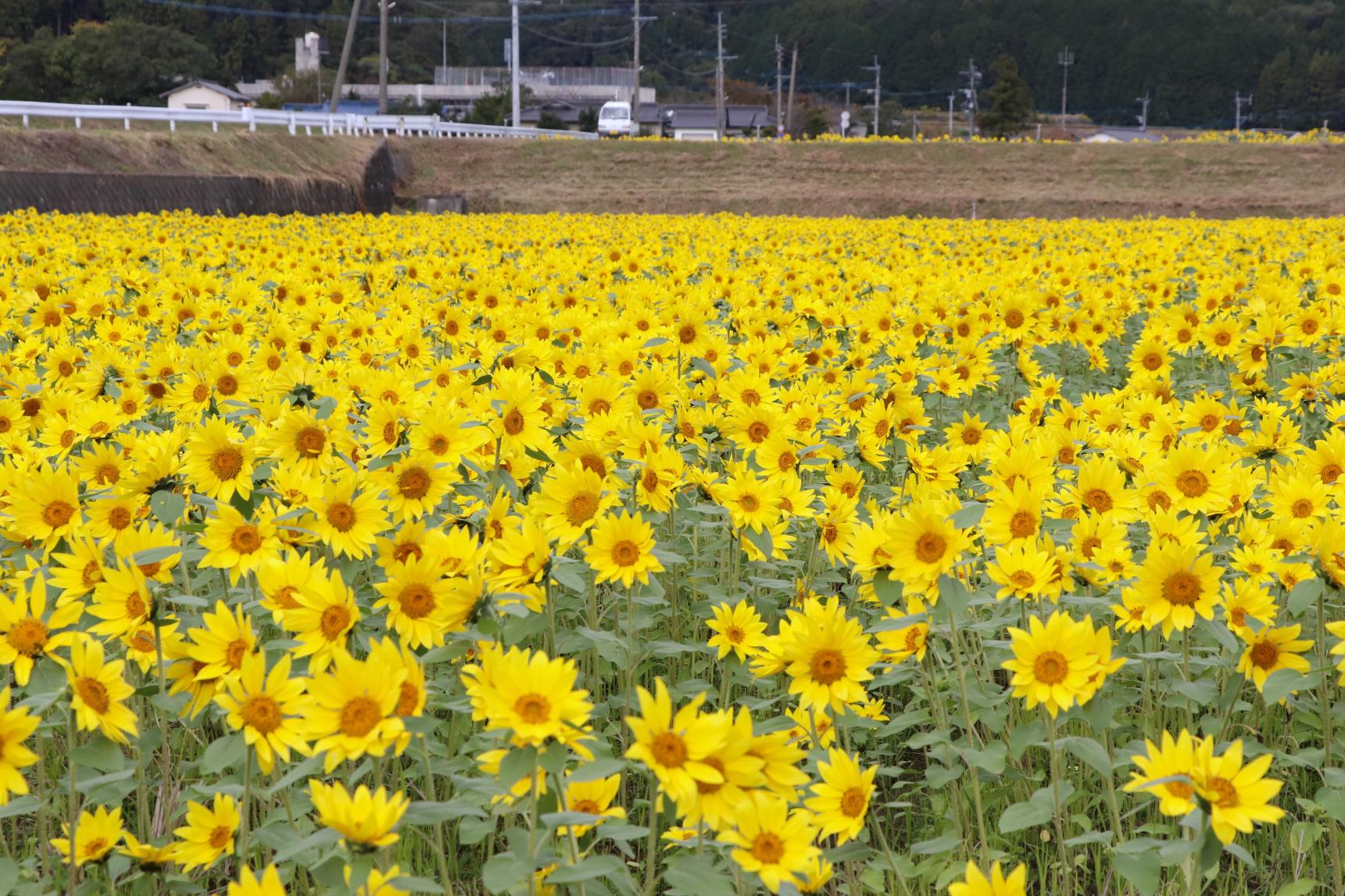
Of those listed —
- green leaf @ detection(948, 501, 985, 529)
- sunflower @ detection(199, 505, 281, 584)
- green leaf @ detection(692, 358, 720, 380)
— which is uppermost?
green leaf @ detection(692, 358, 720, 380)

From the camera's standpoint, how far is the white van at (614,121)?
171ft

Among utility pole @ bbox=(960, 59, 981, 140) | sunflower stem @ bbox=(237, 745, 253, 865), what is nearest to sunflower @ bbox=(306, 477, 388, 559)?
sunflower stem @ bbox=(237, 745, 253, 865)

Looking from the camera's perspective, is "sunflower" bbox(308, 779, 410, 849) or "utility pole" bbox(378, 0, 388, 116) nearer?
"sunflower" bbox(308, 779, 410, 849)

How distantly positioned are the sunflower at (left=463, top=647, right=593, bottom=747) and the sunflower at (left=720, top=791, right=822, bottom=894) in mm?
277

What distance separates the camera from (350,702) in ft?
Result: 5.89

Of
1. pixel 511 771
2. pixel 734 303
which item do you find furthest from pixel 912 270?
pixel 511 771

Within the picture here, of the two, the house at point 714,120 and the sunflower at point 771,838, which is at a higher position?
the house at point 714,120

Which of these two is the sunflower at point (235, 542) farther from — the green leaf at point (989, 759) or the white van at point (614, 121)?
the white van at point (614, 121)

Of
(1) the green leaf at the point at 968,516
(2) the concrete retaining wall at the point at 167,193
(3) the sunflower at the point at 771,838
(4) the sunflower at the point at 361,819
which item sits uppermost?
(2) the concrete retaining wall at the point at 167,193

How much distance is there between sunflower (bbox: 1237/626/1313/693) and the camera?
7.94ft

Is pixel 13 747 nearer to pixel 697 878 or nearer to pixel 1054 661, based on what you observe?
pixel 697 878

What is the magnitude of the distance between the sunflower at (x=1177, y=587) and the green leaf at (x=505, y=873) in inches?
51.9

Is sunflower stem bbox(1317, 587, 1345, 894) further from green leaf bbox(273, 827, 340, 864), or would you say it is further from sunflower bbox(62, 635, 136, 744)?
sunflower bbox(62, 635, 136, 744)

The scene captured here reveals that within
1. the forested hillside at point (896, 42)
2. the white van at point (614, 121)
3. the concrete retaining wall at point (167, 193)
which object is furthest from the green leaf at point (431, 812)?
the forested hillside at point (896, 42)
